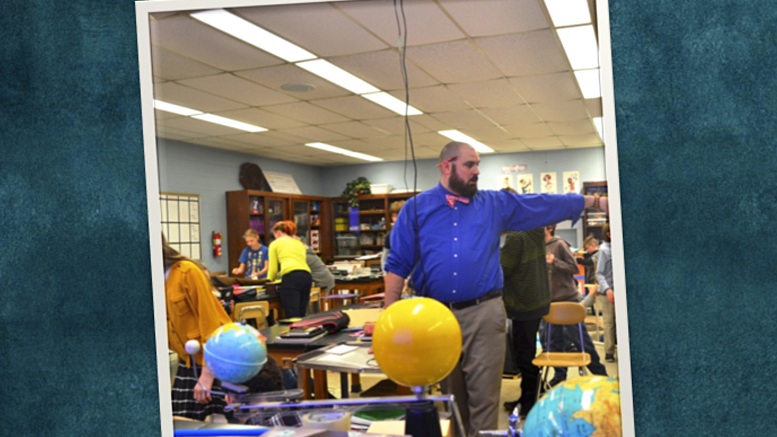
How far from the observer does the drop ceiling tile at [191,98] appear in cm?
177

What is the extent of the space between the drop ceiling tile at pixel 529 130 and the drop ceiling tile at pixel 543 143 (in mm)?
13

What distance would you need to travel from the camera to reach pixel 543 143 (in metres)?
1.70

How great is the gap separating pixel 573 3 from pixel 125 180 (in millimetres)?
1505

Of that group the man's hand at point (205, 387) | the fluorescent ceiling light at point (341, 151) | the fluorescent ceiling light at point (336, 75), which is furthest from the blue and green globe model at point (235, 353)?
the fluorescent ceiling light at point (336, 75)

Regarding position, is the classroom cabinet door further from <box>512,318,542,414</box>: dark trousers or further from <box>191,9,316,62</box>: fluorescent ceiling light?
<box>512,318,542,414</box>: dark trousers

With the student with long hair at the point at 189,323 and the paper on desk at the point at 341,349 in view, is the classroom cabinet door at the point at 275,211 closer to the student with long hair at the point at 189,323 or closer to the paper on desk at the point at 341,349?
the student with long hair at the point at 189,323

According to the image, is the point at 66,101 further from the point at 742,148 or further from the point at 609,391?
the point at 742,148

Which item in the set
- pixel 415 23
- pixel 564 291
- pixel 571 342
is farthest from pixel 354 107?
pixel 571 342

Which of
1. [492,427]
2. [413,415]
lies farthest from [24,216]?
[492,427]

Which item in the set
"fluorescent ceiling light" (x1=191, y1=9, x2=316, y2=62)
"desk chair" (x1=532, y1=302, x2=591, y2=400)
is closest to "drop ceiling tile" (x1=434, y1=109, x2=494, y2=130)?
"fluorescent ceiling light" (x1=191, y1=9, x2=316, y2=62)

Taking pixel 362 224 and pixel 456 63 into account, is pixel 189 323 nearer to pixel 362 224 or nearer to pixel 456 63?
pixel 362 224

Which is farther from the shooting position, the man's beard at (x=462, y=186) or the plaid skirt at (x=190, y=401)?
the plaid skirt at (x=190, y=401)

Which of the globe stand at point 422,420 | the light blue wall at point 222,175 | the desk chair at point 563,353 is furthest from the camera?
the light blue wall at point 222,175

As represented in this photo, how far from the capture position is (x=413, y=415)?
1.50m
